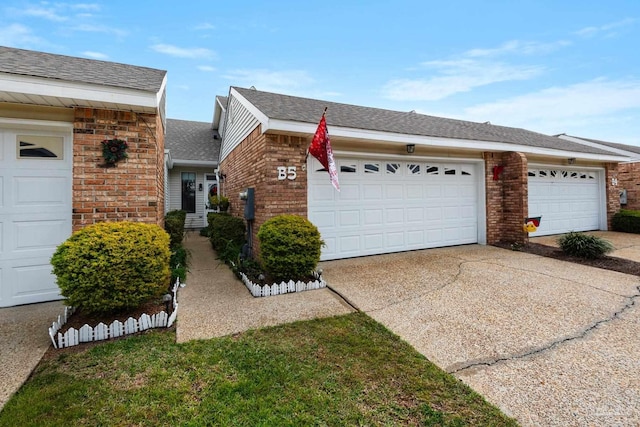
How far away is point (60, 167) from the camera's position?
4.28 meters

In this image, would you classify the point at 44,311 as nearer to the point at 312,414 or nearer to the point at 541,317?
the point at 312,414

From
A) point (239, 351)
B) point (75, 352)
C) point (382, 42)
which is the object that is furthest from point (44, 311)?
point (382, 42)

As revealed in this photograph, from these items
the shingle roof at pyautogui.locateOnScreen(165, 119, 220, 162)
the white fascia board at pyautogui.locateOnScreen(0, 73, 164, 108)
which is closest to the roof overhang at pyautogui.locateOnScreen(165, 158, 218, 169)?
the shingle roof at pyautogui.locateOnScreen(165, 119, 220, 162)

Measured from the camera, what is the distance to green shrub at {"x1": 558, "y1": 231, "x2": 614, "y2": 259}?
653 centimetres

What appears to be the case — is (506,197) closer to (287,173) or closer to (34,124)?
(287,173)

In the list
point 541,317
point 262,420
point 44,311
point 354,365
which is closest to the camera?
point 262,420

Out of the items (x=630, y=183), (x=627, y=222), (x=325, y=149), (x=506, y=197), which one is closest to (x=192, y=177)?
(x=325, y=149)

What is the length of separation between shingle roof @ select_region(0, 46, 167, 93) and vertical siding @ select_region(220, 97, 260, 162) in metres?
2.15

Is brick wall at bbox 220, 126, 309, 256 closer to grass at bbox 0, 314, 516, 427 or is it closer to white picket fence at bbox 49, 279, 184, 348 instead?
white picket fence at bbox 49, 279, 184, 348

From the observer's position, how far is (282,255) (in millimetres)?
4844

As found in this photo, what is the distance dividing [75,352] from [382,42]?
37.9 feet

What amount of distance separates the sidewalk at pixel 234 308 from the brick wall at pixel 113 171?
1.52 metres

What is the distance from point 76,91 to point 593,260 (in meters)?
10.5

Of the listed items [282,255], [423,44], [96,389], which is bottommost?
[96,389]
